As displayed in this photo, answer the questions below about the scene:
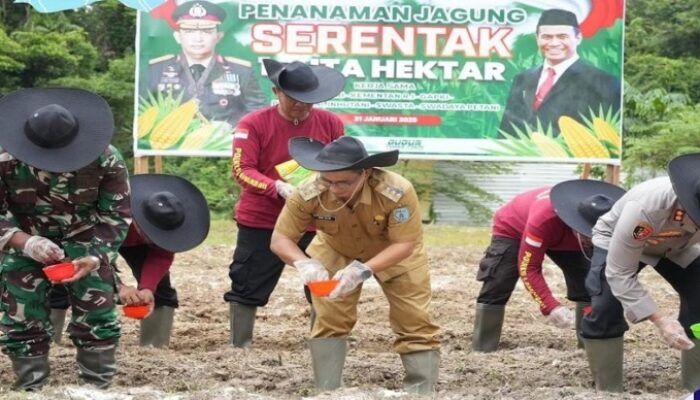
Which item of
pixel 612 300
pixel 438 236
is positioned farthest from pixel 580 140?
pixel 612 300

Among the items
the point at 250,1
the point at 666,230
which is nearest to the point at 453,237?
the point at 250,1

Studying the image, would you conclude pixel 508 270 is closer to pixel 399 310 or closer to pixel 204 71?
pixel 399 310

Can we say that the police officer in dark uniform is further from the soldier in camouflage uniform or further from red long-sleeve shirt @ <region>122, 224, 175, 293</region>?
the soldier in camouflage uniform

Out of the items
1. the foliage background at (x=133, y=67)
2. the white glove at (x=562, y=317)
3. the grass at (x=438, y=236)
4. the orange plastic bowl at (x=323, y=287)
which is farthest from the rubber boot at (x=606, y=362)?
the foliage background at (x=133, y=67)

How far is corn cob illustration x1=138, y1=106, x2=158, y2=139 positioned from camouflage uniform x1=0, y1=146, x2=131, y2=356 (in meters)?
5.73

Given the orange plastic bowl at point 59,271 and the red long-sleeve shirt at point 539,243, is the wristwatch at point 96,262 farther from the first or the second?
the red long-sleeve shirt at point 539,243

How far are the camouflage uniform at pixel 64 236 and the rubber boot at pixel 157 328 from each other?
1.35 m

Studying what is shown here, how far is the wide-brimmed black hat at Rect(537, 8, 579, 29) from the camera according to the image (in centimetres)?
1156

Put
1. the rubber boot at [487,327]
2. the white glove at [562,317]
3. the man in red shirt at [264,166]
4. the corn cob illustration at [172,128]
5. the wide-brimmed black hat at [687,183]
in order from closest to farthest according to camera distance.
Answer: the wide-brimmed black hat at [687,183], the white glove at [562,317], the man in red shirt at [264,166], the rubber boot at [487,327], the corn cob illustration at [172,128]

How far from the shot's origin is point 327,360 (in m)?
5.75

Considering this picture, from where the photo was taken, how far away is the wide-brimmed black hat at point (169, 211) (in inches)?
253

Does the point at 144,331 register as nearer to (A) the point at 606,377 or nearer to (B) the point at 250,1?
(A) the point at 606,377

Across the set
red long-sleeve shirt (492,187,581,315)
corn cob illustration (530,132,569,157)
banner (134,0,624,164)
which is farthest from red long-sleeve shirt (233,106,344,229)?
corn cob illustration (530,132,569,157)

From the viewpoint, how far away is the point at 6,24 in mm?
22672
